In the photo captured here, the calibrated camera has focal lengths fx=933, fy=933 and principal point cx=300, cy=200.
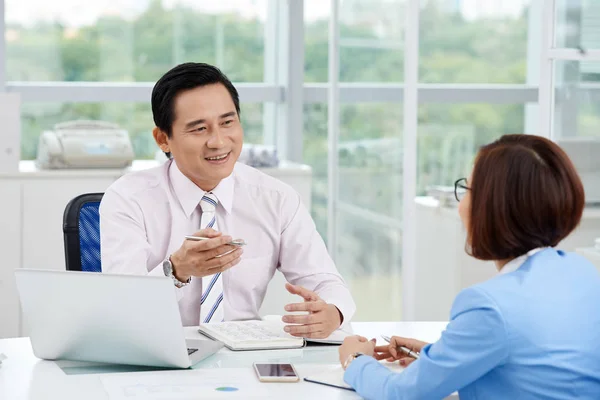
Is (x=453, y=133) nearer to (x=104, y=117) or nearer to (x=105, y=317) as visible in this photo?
(x=104, y=117)

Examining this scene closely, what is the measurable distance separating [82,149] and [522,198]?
318cm

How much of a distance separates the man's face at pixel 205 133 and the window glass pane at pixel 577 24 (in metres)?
1.95

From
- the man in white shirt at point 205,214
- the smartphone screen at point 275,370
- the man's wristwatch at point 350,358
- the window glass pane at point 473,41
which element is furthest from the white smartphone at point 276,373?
the window glass pane at point 473,41

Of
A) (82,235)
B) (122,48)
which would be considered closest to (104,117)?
(122,48)

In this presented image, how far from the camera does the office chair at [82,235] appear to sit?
2611 millimetres

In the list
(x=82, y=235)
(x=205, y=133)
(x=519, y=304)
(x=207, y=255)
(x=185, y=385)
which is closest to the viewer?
A: (x=519, y=304)

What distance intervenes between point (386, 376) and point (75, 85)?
154 inches

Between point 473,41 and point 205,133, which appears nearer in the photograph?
point 205,133

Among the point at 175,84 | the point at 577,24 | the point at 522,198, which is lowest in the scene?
the point at 522,198

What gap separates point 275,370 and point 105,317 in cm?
35

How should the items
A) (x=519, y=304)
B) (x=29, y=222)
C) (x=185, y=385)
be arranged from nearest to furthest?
(x=519, y=304) → (x=185, y=385) → (x=29, y=222)

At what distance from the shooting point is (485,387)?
1.62 meters

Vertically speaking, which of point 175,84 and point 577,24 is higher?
point 577,24

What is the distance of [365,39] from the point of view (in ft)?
15.9
